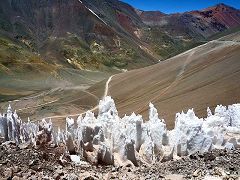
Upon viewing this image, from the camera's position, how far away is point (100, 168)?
595 inches

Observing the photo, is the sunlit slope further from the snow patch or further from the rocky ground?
the rocky ground

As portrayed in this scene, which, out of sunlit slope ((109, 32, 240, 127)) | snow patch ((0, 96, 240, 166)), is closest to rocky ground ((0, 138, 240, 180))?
snow patch ((0, 96, 240, 166))

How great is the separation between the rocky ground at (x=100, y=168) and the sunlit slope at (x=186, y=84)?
25.5 meters

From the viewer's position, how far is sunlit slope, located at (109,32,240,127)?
173 ft

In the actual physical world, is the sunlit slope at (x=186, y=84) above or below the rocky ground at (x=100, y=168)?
above

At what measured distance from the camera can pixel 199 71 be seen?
7119cm

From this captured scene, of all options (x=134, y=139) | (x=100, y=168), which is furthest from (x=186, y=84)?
(x=100, y=168)

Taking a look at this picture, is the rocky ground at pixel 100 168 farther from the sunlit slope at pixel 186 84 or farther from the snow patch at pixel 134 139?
the sunlit slope at pixel 186 84

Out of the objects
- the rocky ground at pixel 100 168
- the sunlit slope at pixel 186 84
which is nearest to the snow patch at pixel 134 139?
the rocky ground at pixel 100 168

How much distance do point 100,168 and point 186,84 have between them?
52.1 m

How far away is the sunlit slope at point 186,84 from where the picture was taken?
173 feet

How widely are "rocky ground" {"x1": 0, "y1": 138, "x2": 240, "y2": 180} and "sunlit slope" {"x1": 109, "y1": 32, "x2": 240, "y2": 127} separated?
25451 mm

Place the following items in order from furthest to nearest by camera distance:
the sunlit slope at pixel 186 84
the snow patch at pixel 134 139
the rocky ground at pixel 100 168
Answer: the sunlit slope at pixel 186 84
the snow patch at pixel 134 139
the rocky ground at pixel 100 168

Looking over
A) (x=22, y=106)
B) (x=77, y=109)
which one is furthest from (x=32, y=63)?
(x=77, y=109)
